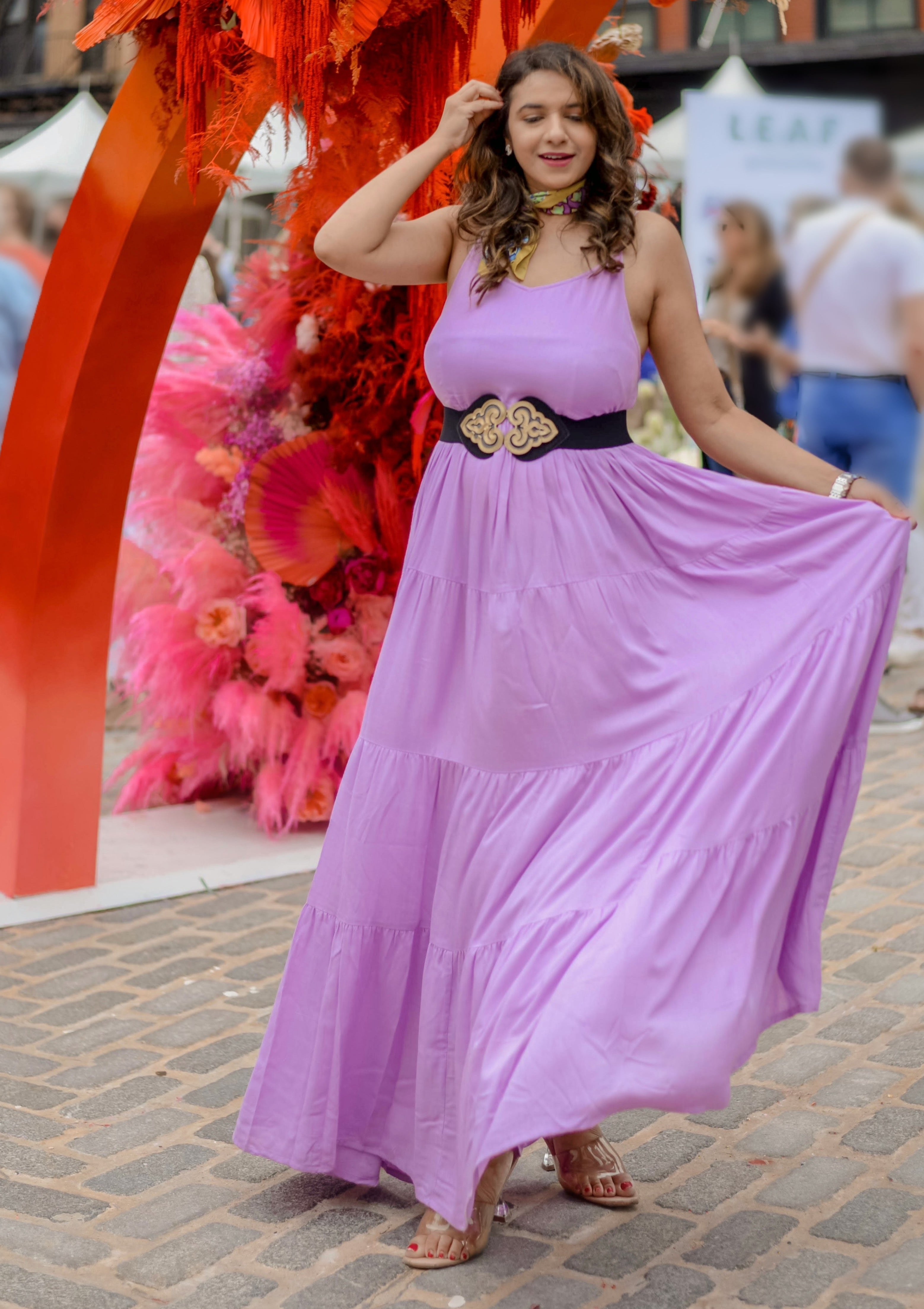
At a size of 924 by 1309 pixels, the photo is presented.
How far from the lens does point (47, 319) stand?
16.0 ft

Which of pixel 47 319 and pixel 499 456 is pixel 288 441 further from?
pixel 499 456

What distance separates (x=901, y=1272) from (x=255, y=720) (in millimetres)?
3539

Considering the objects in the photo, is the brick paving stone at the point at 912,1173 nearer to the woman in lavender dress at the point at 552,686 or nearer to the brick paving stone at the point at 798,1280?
the brick paving stone at the point at 798,1280

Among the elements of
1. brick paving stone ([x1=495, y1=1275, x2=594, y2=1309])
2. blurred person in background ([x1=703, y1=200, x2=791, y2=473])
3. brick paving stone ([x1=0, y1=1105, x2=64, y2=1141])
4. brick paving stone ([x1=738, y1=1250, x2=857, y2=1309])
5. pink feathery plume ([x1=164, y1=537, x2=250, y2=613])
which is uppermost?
blurred person in background ([x1=703, y1=200, x2=791, y2=473])

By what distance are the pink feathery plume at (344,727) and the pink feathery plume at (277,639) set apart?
19cm

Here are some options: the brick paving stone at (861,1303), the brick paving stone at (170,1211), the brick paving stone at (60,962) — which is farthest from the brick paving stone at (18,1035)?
the brick paving stone at (861,1303)

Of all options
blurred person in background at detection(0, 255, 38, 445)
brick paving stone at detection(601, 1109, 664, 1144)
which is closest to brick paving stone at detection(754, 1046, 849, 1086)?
brick paving stone at detection(601, 1109, 664, 1144)

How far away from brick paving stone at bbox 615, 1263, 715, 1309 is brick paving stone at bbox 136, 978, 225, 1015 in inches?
69.9

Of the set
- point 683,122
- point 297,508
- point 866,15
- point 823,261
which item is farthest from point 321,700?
point 866,15

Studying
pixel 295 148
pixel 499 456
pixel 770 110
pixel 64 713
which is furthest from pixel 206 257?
pixel 499 456

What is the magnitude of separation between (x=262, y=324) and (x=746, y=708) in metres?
3.74

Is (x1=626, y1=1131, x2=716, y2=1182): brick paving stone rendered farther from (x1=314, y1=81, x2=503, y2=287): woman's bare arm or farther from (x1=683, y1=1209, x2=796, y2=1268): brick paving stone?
(x1=314, y1=81, x2=503, y2=287): woman's bare arm

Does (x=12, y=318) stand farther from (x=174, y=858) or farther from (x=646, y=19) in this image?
(x=646, y=19)

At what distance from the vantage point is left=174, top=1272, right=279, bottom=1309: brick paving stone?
2.80 metres
